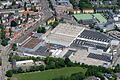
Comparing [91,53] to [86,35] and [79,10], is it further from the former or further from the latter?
[79,10]

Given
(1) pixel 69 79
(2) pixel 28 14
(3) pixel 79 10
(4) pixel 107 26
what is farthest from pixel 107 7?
(1) pixel 69 79

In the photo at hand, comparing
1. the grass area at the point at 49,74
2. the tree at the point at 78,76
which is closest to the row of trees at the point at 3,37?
the grass area at the point at 49,74

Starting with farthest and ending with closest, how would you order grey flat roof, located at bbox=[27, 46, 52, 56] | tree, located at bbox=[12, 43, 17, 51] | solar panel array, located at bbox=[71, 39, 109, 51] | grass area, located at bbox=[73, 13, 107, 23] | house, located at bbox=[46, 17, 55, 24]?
grass area, located at bbox=[73, 13, 107, 23], house, located at bbox=[46, 17, 55, 24], solar panel array, located at bbox=[71, 39, 109, 51], tree, located at bbox=[12, 43, 17, 51], grey flat roof, located at bbox=[27, 46, 52, 56]

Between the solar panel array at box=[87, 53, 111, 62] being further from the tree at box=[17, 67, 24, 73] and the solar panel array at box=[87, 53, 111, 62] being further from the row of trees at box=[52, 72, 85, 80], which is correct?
the tree at box=[17, 67, 24, 73]

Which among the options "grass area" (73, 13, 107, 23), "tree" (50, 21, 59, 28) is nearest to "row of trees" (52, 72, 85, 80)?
"tree" (50, 21, 59, 28)

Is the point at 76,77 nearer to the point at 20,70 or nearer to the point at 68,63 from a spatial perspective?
the point at 68,63

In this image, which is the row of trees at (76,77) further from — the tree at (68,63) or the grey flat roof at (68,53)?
the grey flat roof at (68,53)

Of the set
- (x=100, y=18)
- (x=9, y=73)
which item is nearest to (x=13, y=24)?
(x=100, y=18)
